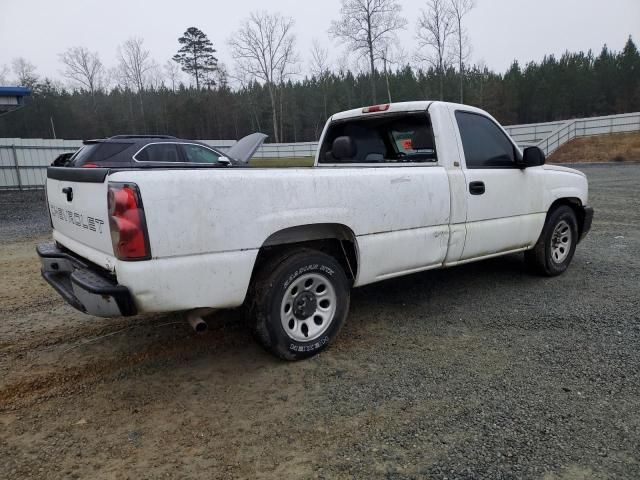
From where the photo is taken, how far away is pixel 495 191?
445 centimetres

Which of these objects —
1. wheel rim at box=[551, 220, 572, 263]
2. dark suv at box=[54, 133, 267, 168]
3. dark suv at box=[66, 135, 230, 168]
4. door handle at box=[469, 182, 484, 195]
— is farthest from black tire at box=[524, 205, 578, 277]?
dark suv at box=[66, 135, 230, 168]

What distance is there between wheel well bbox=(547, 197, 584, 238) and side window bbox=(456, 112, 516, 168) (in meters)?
0.95

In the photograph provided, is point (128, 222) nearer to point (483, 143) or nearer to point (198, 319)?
point (198, 319)

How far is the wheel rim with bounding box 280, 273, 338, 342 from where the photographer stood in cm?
327

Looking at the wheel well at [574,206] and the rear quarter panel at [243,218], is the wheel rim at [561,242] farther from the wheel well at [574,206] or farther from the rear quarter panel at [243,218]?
the rear quarter panel at [243,218]

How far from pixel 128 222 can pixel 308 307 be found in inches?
56.4

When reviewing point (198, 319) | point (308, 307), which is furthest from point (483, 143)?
point (198, 319)

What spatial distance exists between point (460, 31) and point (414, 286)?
46.7 meters

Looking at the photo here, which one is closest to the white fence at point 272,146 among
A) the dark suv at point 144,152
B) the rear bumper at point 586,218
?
the dark suv at point 144,152

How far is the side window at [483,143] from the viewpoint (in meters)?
4.37

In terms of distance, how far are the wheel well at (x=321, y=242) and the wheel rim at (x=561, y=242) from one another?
116 inches

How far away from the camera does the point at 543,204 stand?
4.99 metres

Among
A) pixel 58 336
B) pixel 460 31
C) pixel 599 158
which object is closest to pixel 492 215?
pixel 58 336

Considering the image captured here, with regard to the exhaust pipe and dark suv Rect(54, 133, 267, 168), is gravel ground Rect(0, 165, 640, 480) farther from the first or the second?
dark suv Rect(54, 133, 267, 168)
